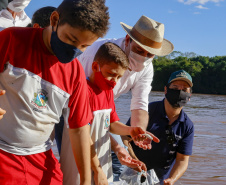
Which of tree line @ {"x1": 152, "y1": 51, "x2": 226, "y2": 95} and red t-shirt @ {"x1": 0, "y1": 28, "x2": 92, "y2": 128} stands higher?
red t-shirt @ {"x1": 0, "y1": 28, "x2": 92, "y2": 128}

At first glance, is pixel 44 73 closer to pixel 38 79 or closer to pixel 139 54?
pixel 38 79

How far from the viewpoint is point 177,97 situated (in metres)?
4.22

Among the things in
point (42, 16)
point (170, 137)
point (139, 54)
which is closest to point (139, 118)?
A: point (170, 137)

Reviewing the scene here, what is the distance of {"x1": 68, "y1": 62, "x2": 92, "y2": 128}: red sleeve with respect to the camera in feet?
7.17

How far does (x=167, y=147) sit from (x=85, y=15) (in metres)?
2.38

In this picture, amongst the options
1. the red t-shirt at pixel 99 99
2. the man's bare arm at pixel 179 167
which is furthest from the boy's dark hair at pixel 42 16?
the man's bare arm at pixel 179 167

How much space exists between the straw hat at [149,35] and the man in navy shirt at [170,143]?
74 cm

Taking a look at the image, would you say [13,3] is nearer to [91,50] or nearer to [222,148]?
[91,50]

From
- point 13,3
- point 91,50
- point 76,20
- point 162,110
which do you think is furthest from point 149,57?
point 76,20

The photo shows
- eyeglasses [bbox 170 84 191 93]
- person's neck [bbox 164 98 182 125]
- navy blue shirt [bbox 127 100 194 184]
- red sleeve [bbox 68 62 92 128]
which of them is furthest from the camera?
eyeglasses [bbox 170 84 191 93]

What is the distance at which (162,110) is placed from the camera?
4.22 meters

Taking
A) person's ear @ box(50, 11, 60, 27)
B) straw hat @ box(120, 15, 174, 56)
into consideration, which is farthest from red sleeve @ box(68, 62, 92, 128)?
straw hat @ box(120, 15, 174, 56)

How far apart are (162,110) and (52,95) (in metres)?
2.36

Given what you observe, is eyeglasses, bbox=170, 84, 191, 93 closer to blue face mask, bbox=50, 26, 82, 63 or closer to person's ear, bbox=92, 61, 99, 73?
person's ear, bbox=92, 61, 99, 73
